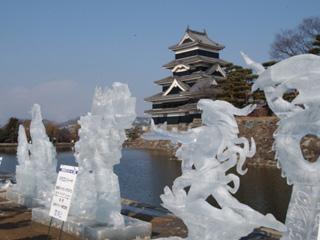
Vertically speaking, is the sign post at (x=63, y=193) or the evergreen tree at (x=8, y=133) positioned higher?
the evergreen tree at (x=8, y=133)

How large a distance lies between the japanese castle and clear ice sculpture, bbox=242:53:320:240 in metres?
32.0

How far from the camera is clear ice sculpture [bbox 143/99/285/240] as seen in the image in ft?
18.2

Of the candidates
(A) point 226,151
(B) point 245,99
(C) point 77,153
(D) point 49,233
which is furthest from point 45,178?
(B) point 245,99

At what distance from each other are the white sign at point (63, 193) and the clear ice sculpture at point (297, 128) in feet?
9.61

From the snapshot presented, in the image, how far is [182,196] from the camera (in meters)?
6.23

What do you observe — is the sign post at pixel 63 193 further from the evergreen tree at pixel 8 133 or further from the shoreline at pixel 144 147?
the evergreen tree at pixel 8 133

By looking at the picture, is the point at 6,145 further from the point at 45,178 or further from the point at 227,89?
the point at 45,178

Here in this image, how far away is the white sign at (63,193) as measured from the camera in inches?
249

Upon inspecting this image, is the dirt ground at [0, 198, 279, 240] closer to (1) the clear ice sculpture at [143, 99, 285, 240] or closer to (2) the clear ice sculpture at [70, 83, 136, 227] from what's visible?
(2) the clear ice sculpture at [70, 83, 136, 227]

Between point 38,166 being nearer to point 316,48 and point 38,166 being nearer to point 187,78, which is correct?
point 316,48

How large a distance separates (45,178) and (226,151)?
6294mm

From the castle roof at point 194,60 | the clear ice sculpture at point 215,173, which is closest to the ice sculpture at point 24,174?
the clear ice sculpture at point 215,173

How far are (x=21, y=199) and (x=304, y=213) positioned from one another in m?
8.10

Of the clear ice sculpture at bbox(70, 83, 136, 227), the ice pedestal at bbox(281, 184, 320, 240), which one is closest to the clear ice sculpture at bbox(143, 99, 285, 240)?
the ice pedestal at bbox(281, 184, 320, 240)
